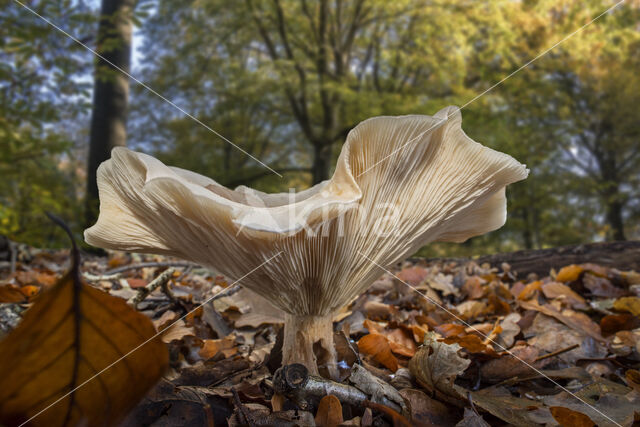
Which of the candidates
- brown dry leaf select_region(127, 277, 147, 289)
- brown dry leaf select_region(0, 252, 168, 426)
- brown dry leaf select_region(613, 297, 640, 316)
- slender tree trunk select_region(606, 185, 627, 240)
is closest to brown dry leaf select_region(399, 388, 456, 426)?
brown dry leaf select_region(0, 252, 168, 426)

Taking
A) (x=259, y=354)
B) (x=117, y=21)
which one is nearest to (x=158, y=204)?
(x=259, y=354)

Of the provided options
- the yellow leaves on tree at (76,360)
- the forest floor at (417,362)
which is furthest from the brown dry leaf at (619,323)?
the yellow leaves on tree at (76,360)

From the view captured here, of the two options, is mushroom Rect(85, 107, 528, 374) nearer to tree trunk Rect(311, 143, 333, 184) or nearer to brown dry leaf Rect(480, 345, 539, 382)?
brown dry leaf Rect(480, 345, 539, 382)

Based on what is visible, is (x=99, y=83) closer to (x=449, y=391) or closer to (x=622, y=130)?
(x=449, y=391)

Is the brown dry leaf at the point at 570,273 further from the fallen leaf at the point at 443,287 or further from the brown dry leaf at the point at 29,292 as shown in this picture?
the brown dry leaf at the point at 29,292

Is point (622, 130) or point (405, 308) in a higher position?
point (622, 130)
